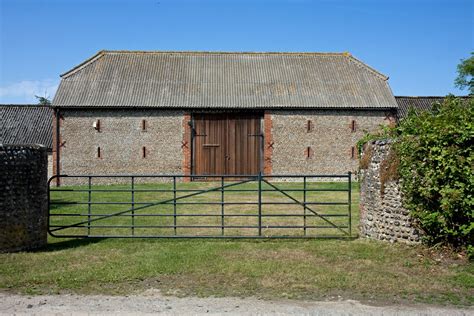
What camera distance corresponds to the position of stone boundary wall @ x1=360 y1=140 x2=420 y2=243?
927 centimetres

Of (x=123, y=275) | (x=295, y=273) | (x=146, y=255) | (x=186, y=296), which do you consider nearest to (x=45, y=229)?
(x=146, y=255)

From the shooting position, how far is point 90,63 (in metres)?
30.0

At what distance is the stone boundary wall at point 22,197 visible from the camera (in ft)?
28.8

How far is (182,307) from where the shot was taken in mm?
5898

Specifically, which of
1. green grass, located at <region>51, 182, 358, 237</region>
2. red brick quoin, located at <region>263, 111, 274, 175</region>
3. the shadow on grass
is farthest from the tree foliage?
red brick quoin, located at <region>263, 111, 274, 175</region>

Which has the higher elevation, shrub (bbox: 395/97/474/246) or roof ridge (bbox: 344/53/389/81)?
roof ridge (bbox: 344/53/389/81)

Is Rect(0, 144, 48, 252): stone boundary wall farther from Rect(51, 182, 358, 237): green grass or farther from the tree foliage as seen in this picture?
the tree foliage

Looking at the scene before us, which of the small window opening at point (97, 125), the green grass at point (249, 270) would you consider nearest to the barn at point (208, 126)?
the small window opening at point (97, 125)

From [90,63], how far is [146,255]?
2394 centimetres

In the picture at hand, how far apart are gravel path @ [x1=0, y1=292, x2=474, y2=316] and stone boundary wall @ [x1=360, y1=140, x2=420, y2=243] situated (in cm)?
349

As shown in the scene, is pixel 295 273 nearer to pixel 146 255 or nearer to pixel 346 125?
pixel 146 255

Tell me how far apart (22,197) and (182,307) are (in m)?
4.75

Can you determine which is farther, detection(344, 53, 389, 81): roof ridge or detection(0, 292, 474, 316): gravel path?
detection(344, 53, 389, 81): roof ridge

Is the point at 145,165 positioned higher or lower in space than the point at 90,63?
lower
